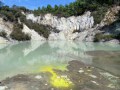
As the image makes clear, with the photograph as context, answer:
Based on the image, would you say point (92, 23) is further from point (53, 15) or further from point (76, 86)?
point (76, 86)

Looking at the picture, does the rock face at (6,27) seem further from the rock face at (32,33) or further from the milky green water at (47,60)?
the milky green water at (47,60)

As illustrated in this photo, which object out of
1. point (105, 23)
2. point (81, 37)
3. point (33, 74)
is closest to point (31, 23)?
point (81, 37)

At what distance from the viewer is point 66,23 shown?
96.7 m

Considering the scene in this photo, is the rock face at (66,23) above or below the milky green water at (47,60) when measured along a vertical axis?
above

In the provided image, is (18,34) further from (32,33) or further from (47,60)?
(47,60)

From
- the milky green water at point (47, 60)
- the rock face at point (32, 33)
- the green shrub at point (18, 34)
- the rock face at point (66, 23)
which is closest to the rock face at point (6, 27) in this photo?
the green shrub at point (18, 34)

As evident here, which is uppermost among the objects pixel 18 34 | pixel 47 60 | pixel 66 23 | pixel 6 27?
pixel 66 23

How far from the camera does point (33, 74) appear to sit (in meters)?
22.1

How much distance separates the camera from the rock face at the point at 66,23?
91.8m

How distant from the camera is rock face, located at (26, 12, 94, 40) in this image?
91.8 m

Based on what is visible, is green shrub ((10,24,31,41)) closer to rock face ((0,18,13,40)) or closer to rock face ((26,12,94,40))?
rock face ((0,18,13,40))

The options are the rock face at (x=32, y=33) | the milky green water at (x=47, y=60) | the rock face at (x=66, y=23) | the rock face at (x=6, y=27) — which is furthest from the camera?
the rock face at (x=66, y=23)

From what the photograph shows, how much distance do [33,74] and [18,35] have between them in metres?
56.4

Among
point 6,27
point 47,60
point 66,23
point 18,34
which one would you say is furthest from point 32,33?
point 47,60
